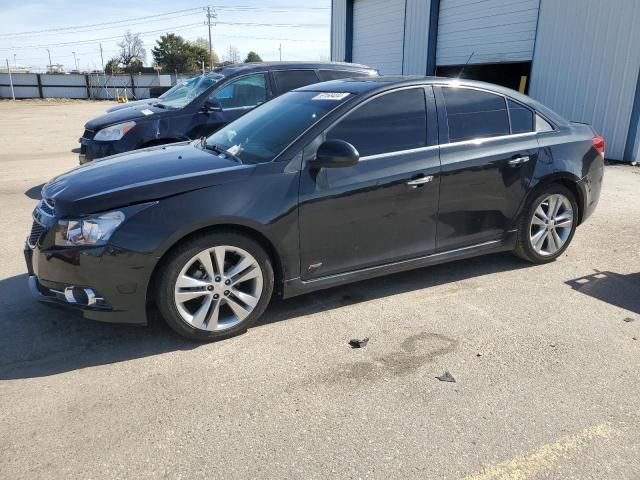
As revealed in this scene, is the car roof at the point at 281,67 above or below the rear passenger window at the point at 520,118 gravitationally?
above

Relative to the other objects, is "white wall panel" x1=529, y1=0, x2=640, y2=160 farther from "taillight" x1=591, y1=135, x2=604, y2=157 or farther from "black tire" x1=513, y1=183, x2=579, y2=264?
"black tire" x1=513, y1=183, x2=579, y2=264

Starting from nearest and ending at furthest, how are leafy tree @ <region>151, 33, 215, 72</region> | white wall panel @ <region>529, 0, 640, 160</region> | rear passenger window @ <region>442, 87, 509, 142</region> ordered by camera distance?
1. rear passenger window @ <region>442, 87, 509, 142</region>
2. white wall panel @ <region>529, 0, 640, 160</region>
3. leafy tree @ <region>151, 33, 215, 72</region>

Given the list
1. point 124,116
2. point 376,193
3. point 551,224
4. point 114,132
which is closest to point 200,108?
point 124,116

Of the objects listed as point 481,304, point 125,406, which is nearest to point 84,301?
point 125,406

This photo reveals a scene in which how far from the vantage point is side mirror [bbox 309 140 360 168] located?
11.8 feet

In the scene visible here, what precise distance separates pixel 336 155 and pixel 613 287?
9.08 ft

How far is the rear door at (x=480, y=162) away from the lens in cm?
427

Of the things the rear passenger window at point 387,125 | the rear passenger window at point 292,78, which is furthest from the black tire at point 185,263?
the rear passenger window at point 292,78

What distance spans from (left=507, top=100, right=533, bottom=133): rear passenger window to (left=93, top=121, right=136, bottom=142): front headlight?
5057 mm

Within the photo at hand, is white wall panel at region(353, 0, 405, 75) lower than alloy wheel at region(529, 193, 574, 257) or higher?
higher

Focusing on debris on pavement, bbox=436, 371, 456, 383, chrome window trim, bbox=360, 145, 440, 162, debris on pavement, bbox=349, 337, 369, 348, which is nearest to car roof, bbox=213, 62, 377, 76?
chrome window trim, bbox=360, 145, 440, 162

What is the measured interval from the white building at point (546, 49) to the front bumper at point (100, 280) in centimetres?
1067

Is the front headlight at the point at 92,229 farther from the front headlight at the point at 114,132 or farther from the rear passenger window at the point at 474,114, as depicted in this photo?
the front headlight at the point at 114,132

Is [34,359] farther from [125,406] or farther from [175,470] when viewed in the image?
[175,470]
